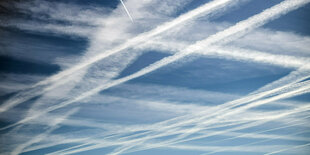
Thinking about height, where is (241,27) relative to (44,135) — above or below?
above

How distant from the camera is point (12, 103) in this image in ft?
10.3

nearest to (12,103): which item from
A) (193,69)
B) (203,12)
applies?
(193,69)

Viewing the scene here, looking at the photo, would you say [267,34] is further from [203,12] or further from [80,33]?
[80,33]

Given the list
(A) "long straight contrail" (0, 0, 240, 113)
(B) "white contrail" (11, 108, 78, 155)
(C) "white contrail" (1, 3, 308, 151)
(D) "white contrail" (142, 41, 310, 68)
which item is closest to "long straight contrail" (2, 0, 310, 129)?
(C) "white contrail" (1, 3, 308, 151)

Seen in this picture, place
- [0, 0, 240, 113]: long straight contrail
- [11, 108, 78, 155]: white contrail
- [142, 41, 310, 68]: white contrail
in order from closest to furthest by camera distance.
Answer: [0, 0, 240, 113]: long straight contrail < [142, 41, 310, 68]: white contrail < [11, 108, 78, 155]: white contrail

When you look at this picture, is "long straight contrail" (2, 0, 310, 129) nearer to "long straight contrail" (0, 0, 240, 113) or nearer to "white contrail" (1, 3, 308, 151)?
"white contrail" (1, 3, 308, 151)

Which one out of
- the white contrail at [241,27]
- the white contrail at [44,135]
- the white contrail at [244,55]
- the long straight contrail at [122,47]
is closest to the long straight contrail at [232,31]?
the white contrail at [241,27]

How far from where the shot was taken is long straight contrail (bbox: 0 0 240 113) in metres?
2.38

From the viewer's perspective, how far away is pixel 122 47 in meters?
2.65

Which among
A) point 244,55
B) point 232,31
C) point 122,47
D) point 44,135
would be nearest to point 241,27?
point 232,31

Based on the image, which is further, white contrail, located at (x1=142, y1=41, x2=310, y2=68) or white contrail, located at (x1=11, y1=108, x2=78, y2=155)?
white contrail, located at (x1=11, y1=108, x2=78, y2=155)

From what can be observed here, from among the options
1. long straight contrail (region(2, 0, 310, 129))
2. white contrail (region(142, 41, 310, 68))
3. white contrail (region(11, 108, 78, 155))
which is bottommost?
white contrail (region(11, 108, 78, 155))

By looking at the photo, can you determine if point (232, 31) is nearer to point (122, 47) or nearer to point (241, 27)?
point (241, 27)

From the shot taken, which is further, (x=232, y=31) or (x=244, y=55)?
(x=244, y=55)
